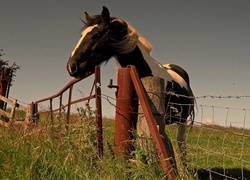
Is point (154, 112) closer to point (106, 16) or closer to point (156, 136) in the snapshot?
point (156, 136)

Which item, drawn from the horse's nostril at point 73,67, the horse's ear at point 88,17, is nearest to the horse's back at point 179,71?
the horse's ear at point 88,17

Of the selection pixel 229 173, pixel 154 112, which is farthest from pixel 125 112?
pixel 229 173

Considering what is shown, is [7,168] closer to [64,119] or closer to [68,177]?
[68,177]

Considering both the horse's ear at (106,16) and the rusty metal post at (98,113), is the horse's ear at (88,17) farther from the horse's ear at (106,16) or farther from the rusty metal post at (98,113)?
the rusty metal post at (98,113)

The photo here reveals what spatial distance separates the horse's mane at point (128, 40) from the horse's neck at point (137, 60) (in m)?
0.09

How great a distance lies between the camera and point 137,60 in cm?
759

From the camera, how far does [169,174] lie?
3838 mm

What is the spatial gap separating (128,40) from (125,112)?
3297mm

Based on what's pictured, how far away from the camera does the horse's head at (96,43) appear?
23.2 ft

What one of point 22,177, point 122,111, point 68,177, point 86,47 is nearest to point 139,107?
point 122,111

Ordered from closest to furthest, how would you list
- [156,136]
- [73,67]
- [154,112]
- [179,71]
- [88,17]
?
[156,136]
[154,112]
[73,67]
[88,17]
[179,71]

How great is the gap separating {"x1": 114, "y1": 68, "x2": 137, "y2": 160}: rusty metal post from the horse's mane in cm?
306

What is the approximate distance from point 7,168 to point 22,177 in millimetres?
268

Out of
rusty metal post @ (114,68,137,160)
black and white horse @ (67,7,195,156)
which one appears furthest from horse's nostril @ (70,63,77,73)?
rusty metal post @ (114,68,137,160)
